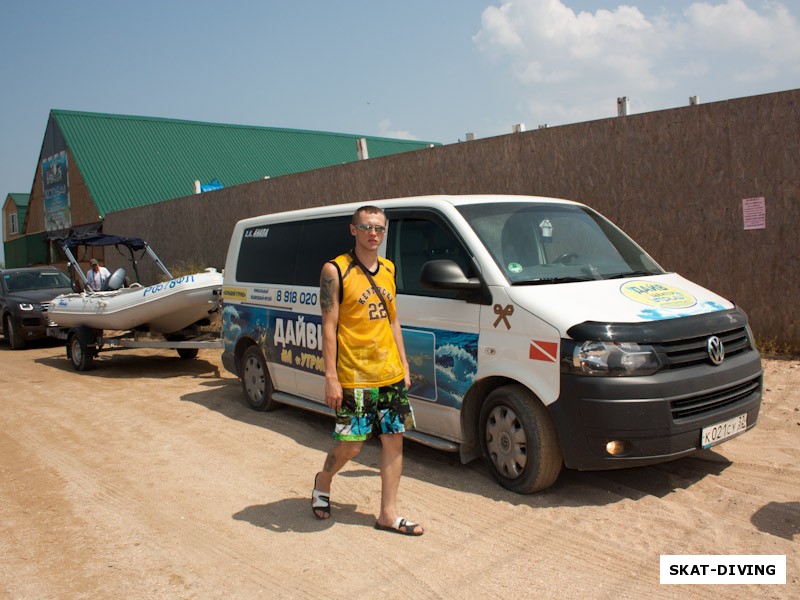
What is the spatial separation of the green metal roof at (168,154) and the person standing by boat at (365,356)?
26.1m

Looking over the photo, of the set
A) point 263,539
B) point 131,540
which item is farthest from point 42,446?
point 263,539

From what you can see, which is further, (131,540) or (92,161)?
(92,161)

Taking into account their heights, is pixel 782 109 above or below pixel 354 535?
above

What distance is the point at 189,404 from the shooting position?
8.59 m

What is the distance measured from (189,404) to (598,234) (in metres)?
5.30

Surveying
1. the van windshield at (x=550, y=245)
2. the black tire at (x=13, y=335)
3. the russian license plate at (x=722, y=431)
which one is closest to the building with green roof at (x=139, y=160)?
the black tire at (x=13, y=335)

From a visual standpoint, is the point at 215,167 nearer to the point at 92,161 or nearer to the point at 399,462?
the point at 92,161

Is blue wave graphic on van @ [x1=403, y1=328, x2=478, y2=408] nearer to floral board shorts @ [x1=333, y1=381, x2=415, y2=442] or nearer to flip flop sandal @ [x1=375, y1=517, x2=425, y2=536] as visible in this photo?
floral board shorts @ [x1=333, y1=381, x2=415, y2=442]

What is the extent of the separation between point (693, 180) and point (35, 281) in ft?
47.3

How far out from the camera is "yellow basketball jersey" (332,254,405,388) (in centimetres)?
427

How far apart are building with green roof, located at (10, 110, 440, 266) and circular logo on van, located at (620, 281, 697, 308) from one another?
79.0ft

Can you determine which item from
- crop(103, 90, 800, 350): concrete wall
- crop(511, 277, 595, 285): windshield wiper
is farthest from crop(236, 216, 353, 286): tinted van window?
crop(103, 90, 800, 350): concrete wall

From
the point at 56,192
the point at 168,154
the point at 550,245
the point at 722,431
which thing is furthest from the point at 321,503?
the point at 56,192

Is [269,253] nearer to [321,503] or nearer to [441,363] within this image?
[441,363]
